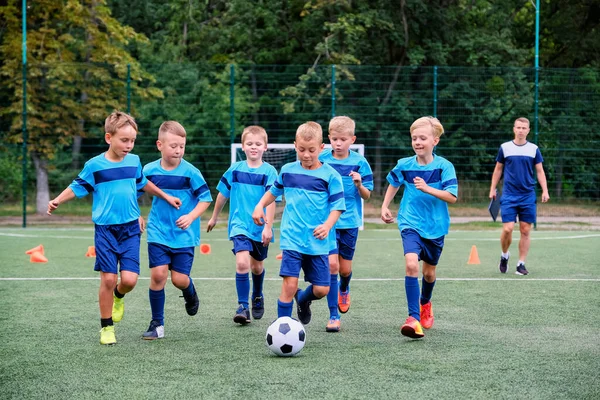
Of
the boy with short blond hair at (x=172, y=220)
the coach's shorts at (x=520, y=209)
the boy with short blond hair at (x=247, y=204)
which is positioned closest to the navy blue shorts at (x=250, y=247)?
the boy with short blond hair at (x=247, y=204)

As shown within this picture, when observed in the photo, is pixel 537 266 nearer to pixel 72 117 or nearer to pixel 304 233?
pixel 304 233

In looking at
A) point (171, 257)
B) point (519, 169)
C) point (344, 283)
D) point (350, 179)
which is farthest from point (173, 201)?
point (519, 169)

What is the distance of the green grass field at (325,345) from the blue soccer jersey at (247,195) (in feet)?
2.65

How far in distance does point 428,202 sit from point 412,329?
3.96 ft

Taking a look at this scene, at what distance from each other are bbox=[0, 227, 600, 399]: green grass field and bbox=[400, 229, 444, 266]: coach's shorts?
605mm

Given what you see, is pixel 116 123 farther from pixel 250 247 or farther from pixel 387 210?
pixel 387 210

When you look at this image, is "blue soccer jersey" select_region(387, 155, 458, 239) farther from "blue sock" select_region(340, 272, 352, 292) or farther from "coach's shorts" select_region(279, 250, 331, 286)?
"coach's shorts" select_region(279, 250, 331, 286)

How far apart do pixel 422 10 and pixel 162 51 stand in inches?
362

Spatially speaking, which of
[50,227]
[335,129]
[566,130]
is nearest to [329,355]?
[335,129]

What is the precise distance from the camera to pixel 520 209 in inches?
452

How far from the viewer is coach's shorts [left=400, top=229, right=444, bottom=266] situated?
7238mm

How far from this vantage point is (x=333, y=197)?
6.65 metres

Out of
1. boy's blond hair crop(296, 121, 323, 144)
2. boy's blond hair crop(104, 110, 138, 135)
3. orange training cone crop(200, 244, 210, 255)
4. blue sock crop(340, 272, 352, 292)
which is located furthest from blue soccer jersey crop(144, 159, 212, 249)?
orange training cone crop(200, 244, 210, 255)

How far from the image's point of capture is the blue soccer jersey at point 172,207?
23.1ft
